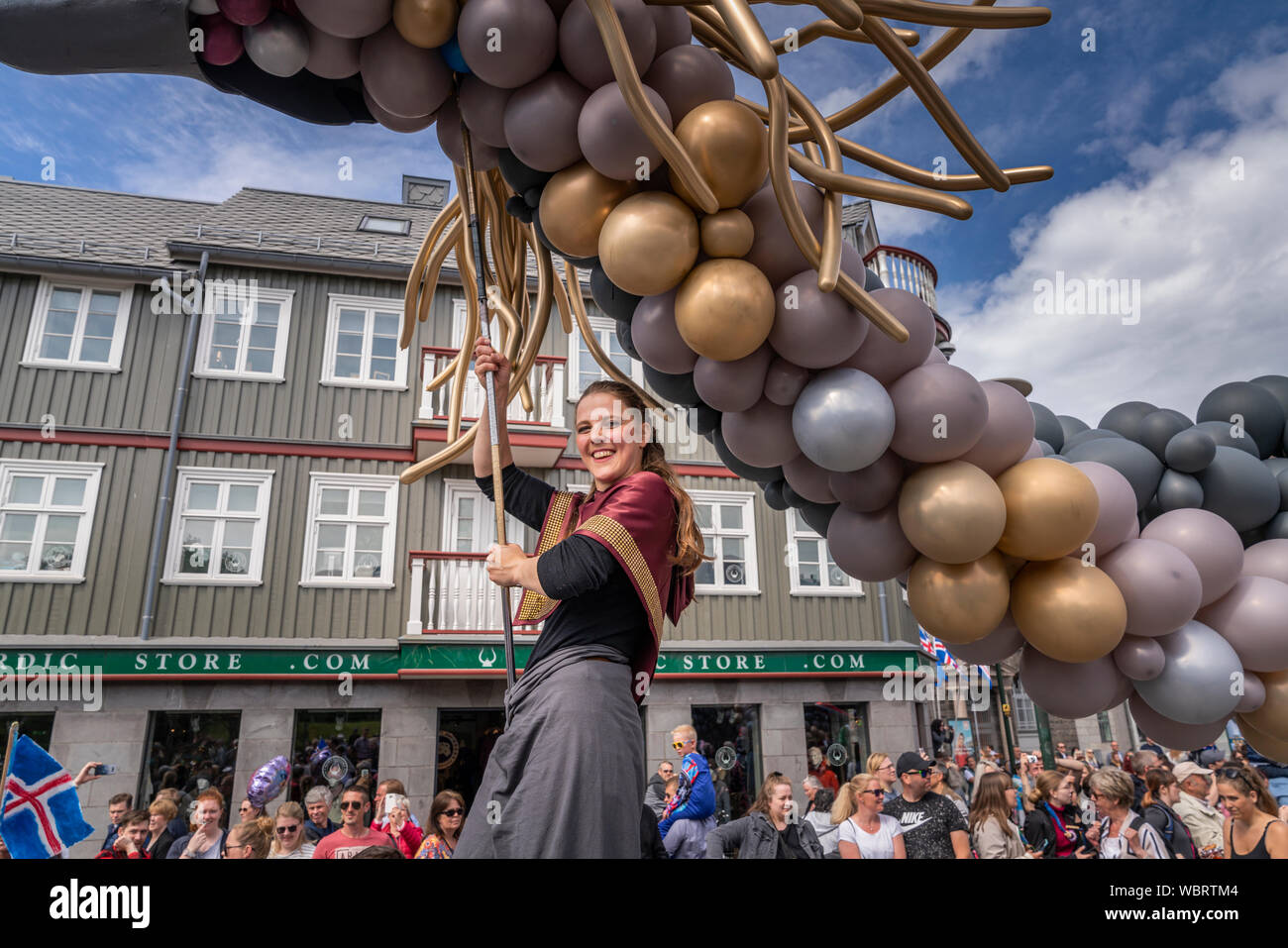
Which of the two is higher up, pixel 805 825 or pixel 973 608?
pixel 973 608

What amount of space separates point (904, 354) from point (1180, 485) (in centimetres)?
98

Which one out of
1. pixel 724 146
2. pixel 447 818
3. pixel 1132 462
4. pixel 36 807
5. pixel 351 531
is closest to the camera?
pixel 724 146

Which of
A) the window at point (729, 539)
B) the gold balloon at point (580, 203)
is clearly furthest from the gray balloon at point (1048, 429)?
the window at point (729, 539)

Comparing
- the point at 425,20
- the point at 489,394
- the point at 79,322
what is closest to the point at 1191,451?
the point at 489,394

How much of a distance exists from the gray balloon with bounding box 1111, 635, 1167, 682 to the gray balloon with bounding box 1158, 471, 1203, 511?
0.51 metres

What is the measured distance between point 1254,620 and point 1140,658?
0.32 m

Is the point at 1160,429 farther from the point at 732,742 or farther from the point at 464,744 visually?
the point at 464,744

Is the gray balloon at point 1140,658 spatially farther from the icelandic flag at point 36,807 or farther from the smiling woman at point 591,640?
the icelandic flag at point 36,807

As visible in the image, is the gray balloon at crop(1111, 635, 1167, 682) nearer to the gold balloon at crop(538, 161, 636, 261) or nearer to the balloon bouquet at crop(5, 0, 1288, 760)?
the balloon bouquet at crop(5, 0, 1288, 760)

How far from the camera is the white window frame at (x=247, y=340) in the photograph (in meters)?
10.3

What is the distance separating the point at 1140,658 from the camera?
1.77m
